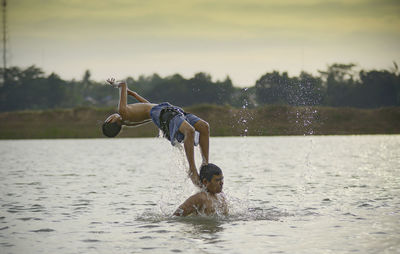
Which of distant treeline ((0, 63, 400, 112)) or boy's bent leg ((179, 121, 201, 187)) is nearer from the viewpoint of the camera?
boy's bent leg ((179, 121, 201, 187))

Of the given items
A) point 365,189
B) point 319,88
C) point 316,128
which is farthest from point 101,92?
point 365,189

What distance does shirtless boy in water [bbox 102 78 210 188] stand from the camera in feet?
34.4

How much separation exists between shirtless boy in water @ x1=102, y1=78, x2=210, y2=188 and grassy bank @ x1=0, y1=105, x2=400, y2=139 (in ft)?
172

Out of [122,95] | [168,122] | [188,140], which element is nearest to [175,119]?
[168,122]

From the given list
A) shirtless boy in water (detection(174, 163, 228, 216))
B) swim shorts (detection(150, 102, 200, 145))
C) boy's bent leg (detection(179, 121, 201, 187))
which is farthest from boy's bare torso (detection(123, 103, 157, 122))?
shirtless boy in water (detection(174, 163, 228, 216))

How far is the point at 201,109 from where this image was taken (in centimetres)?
7656

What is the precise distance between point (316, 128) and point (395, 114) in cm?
927

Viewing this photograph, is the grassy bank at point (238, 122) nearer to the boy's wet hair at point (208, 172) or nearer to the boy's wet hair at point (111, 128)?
the boy's wet hair at point (208, 172)

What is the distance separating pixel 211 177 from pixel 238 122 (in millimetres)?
61093

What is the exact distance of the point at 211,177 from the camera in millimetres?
10703

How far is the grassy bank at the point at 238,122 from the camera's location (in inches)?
2650

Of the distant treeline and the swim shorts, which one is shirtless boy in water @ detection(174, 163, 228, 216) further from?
the distant treeline

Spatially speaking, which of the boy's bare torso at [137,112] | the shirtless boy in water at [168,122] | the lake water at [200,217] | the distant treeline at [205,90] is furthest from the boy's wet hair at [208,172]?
the distant treeline at [205,90]

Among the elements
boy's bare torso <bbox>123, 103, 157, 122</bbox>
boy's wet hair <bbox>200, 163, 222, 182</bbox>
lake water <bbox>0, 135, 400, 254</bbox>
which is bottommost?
lake water <bbox>0, 135, 400, 254</bbox>
